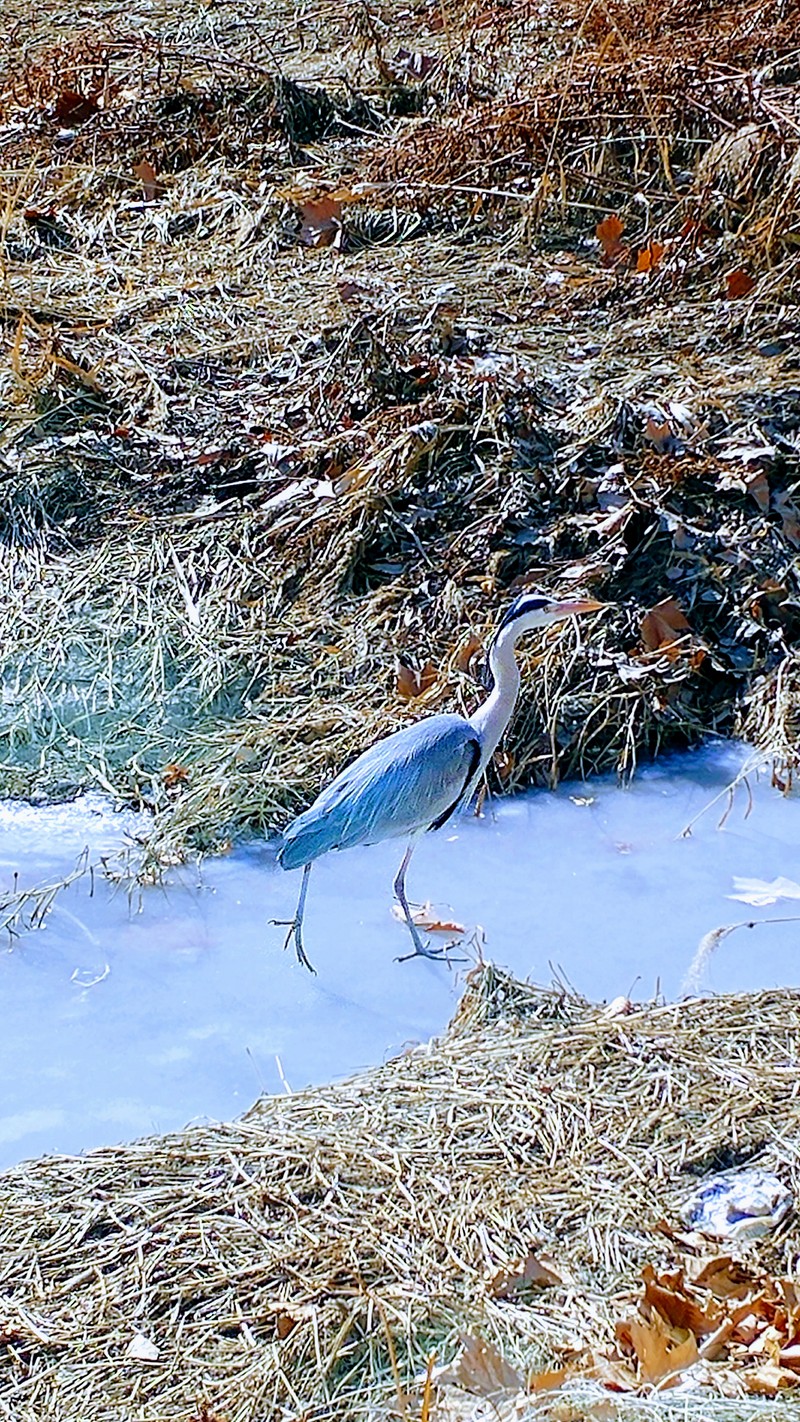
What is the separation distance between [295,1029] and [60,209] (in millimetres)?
5649

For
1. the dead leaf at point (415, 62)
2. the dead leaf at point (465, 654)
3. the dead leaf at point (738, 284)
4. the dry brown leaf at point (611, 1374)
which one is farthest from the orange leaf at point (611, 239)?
the dry brown leaf at point (611, 1374)

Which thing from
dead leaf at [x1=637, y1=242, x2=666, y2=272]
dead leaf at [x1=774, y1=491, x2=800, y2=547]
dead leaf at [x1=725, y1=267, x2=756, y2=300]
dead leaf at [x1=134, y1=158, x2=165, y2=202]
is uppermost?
Result: dead leaf at [x1=134, y1=158, x2=165, y2=202]

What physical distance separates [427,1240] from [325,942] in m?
1.30

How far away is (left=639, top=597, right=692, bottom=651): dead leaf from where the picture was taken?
16.6 ft

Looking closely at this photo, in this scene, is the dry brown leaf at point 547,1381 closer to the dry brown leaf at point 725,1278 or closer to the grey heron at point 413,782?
the dry brown leaf at point 725,1278

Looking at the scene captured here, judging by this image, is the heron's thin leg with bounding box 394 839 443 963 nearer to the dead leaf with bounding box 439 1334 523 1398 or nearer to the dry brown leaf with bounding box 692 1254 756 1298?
the dry brown leaf with bounding box 692 1254 756 1298

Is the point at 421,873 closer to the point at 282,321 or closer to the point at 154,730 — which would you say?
the point at 154,730

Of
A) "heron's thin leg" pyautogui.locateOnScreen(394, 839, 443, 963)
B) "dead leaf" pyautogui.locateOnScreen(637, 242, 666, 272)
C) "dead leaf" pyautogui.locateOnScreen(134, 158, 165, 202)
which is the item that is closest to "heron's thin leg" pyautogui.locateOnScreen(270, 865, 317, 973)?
"heron's thin leg" pyautogui.locateOnScreen(394, 839, 443, 963)

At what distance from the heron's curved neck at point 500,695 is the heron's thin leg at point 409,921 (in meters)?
0.36

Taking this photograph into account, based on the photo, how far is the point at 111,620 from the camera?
5.35 m

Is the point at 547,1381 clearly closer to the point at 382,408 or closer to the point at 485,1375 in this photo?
the point at 485,1375

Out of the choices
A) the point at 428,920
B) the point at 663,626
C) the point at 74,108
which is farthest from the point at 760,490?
the point at 74,108

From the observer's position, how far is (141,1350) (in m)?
2.69

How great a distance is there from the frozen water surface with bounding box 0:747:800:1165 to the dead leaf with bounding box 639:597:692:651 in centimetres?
42
